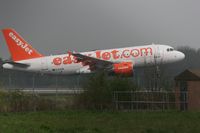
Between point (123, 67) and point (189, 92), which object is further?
point (123, 67)

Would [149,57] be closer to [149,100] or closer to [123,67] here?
[123,67]

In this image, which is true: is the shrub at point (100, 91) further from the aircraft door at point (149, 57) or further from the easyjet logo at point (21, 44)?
the easyjet logo at point (21, 44)

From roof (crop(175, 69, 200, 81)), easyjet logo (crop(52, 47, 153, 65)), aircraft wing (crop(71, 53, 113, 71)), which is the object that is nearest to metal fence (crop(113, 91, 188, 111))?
roof (crop(175, 69, 200, 81))

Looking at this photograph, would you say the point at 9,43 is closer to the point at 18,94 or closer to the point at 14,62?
the point at 14,62

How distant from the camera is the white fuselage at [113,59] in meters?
44.6

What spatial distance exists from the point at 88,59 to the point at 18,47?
11.2 m

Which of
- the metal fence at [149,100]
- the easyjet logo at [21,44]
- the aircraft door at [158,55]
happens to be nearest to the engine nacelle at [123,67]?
the aircraft door at [158,55]

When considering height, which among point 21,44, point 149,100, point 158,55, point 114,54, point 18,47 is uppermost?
point 21,44

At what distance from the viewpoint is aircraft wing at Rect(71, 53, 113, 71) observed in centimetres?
4584

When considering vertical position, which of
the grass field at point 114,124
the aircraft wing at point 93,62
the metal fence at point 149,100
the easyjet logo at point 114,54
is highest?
the easyjet logo at point 114,54

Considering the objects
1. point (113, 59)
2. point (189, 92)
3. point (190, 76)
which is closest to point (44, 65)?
point (113, 59)

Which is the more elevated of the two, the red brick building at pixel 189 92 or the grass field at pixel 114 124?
the red brick building at pixel 189 92

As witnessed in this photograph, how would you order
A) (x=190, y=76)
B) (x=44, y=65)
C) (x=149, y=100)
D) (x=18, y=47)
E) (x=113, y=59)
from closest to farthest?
(x=190, y=76)
(x=149, y=100)
(x=113, y=59)
(x=44, y=65)
(x=18, y=47)

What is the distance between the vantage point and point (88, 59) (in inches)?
1825
